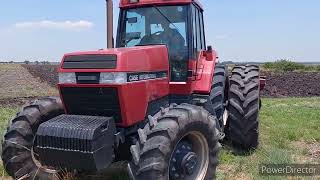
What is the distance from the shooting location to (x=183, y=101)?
643 cm

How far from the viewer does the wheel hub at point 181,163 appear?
5.17 m

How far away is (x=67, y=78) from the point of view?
5.38m

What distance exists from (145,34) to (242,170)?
2.54 m

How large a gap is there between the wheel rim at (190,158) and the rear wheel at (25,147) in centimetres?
169

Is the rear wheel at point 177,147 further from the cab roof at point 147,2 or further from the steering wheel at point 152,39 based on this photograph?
Answer: the cab roof at point 147,2

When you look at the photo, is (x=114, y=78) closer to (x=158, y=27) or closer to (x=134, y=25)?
(x=158, y=27)

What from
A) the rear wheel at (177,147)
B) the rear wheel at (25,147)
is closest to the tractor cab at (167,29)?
the rear wheel at (177,147)

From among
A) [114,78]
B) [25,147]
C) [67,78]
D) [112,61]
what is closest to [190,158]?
[114,78]

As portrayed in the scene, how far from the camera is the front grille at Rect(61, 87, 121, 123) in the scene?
203 inches

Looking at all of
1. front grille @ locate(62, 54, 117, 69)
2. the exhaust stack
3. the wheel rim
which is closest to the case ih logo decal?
front grille @ locate(62, 54, 117, 69)

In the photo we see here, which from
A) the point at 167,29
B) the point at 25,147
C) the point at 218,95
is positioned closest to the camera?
the point at 25,147

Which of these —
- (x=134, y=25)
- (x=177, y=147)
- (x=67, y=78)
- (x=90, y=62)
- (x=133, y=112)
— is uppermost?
(x=134, y=25)

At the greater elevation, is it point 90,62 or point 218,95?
point 90,62

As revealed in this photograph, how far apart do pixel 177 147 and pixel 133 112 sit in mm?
686
